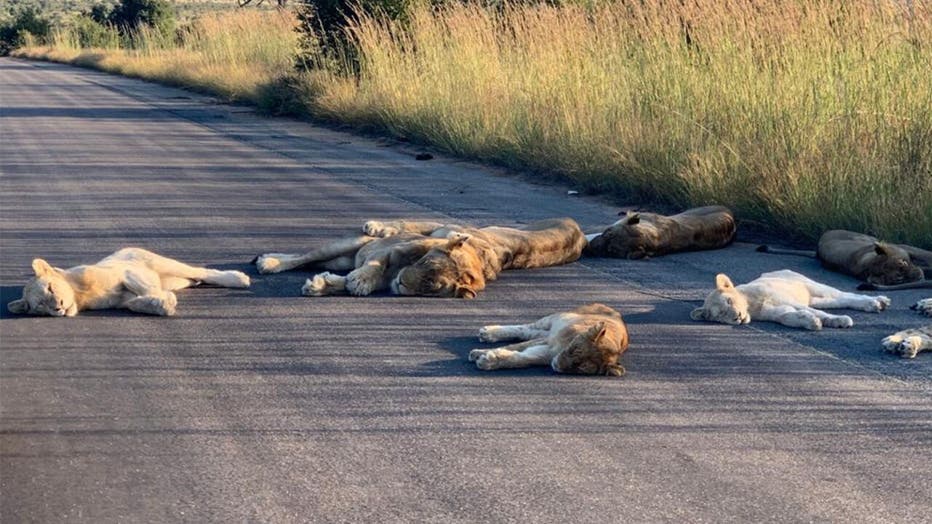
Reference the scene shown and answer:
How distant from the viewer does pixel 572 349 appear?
6.27 m

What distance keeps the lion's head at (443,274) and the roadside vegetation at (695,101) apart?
130 inches

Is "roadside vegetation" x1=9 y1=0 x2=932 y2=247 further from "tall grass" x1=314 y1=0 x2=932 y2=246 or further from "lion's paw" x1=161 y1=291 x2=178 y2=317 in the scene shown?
"lion's paw" x1=161 y1=291 x2=178 y2=317

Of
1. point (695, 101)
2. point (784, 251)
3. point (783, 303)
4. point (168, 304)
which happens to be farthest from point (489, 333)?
point (695, 101)

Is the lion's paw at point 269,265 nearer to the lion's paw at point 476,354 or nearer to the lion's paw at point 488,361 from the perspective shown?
the lion's paw at point 476,354

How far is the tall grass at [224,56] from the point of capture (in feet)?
86.2

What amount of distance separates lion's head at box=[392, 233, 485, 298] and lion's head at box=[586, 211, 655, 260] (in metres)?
1.60

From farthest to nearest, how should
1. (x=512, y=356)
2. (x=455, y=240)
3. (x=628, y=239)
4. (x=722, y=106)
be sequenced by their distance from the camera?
1. (x=722, y=106)
2. (x=628, y=239)
3. (x=455, y=240)
4. (x=512, y=356)

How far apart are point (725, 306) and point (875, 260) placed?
4.74ft

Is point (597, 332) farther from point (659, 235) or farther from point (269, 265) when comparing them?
point (659, 235)

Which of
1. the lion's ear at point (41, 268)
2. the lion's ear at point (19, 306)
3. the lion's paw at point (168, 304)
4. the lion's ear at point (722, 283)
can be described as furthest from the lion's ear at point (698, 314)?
the lion's ear at point (19, 306)

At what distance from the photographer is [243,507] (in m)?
4.57

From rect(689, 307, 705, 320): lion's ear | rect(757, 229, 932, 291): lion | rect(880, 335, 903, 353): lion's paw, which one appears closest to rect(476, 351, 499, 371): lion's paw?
rect(689, 307, 705, 320): lion's ear

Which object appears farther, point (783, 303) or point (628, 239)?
point (628, 239)

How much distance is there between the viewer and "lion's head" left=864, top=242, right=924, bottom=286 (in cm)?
820
